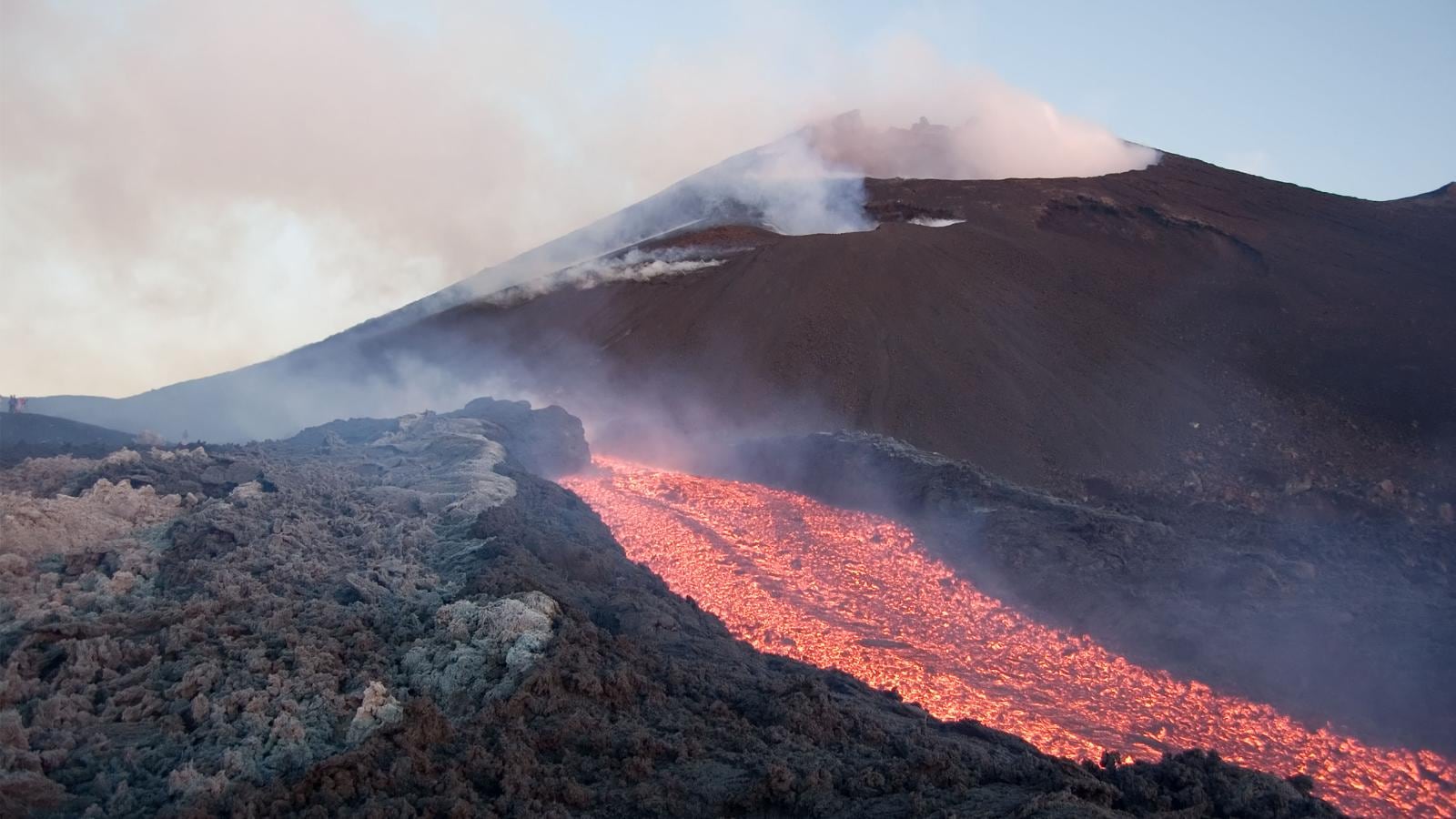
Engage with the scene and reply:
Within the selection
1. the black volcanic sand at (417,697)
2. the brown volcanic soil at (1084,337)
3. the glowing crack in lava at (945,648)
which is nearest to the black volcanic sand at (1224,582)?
the glowing crack in lava at (945,648)

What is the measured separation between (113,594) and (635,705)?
4.17 m

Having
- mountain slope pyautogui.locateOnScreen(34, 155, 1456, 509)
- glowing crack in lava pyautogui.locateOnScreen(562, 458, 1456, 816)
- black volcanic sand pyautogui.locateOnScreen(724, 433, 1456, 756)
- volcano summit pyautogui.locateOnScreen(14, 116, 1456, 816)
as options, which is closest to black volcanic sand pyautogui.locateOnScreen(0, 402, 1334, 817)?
volcano summit pyautogui.locateOnScreen(14, 116, 1456, 816)

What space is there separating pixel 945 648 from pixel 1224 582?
3250 millimetres

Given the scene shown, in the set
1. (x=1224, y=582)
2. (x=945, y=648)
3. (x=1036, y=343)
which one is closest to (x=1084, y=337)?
(x=1036, y=343)

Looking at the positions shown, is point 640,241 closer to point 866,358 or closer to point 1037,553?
point 866,358

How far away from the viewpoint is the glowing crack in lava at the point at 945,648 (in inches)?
317

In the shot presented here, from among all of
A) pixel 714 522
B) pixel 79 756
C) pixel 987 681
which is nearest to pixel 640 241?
pixel 714 522

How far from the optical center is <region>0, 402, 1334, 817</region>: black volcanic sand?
528cm

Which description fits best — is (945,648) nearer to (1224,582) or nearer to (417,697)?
(1224,582)

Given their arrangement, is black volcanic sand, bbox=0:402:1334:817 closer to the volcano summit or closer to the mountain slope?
the volcano summit

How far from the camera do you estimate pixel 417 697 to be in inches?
248

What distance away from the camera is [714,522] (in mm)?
14688

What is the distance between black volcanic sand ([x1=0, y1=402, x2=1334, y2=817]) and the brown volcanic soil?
11884 millimetres

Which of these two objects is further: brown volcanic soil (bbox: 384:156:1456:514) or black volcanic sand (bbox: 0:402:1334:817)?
brown volcanic soil (bbox: 384:156:1456:514)
